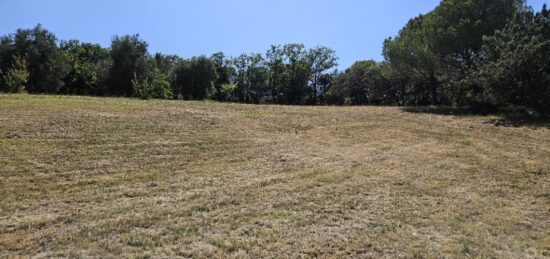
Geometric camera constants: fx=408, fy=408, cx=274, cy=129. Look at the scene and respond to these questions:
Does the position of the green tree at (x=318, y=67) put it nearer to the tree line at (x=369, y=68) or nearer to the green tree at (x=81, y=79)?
the tree line at (x=369, y=68)

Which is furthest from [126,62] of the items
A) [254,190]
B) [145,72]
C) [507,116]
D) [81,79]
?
[254,190]

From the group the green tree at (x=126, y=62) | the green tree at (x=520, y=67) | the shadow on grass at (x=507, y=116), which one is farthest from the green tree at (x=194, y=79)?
the green tree at (x=520, y=67)

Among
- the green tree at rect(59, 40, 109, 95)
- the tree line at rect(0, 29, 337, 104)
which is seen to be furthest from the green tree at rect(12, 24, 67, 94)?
the green tree at rect(59, 40, 109, 95)

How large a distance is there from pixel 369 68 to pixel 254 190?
130 ft

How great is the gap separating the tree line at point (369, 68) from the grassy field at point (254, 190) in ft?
14.6

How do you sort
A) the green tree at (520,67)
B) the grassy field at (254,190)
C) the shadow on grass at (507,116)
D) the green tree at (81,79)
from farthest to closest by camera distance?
the green tree at (81,79) < the green tree at (520,67) < the shadow on grass at (507,116) < the grassy field at (254,190)

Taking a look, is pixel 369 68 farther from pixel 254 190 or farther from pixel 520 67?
pixel 254 190

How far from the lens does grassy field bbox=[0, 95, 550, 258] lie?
14.7 feet

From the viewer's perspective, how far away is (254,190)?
6.41 metres

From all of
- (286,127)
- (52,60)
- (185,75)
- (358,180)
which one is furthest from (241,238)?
(185,75)

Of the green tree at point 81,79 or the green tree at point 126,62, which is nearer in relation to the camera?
the green tree at point 126,62

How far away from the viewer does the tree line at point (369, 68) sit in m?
15.5

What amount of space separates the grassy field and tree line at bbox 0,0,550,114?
444 centimetres

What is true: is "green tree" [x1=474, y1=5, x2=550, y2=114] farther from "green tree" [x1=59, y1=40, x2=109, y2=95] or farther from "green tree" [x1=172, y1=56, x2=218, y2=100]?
"green tree" [x1=172, y1=56, x2=218, y2=100]
